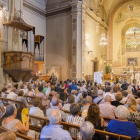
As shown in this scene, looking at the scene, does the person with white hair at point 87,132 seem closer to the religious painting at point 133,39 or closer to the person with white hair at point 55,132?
the person with white hair at point 55,132

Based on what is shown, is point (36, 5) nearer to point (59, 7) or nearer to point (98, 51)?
point (59, 7)

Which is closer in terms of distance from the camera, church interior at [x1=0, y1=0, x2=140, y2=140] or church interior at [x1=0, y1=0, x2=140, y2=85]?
church interior at [x1=0, y1=0, x2=140, y2=140]

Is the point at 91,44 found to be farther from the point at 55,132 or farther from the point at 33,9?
the point at 55,132

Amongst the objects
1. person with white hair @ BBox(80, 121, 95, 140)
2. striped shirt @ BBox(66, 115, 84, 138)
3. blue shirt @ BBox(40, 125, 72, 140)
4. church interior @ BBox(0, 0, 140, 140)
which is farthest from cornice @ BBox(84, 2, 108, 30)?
person with white hair @ BBox(80, 121, 95, 140)

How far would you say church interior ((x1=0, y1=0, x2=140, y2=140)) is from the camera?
8031mm

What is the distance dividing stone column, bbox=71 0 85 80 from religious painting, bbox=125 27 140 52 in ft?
25.7

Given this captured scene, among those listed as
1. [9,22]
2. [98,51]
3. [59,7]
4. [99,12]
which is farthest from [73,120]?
[99,12]

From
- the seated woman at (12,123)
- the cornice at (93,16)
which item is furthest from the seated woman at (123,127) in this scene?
the cornice at (93,16)

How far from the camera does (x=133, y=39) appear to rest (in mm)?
17328

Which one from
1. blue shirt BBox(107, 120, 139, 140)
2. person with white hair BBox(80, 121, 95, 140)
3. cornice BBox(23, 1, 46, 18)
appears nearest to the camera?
person with white hair BBox(80, 121, 95, 140)

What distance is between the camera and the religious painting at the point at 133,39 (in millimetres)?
17172

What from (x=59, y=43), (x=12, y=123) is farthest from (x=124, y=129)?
(x=59, y=43)

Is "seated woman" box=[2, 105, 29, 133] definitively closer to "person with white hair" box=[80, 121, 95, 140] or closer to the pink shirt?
"person with white hair" box=[80, 121, 95, 140]

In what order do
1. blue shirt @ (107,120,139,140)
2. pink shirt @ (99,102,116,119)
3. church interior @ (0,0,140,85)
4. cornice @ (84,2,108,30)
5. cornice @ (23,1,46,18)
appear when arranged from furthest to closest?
cornice @ (84,2,108,30) < cornice @ (23,1,46,18) < church interior @ (0,0,140,85) < pink shirt @ (99,102,116,119) < blue shirt @ (107,120,139,140)
